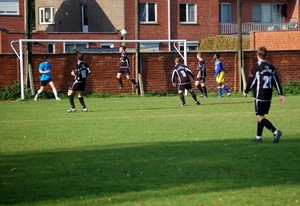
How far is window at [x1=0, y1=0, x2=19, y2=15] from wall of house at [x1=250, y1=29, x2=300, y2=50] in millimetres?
18403

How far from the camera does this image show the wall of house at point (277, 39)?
46.8m

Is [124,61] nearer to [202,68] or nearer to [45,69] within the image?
[202,68]

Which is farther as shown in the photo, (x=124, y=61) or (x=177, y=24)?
(x=177, y=24)

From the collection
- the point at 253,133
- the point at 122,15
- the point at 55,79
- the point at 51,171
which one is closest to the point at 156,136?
the point at 253,133

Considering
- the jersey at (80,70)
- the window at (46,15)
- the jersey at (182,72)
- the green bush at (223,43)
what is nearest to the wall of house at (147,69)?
the jersey at (182,72)

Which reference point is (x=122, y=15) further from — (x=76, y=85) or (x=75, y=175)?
(x=75, y=175)

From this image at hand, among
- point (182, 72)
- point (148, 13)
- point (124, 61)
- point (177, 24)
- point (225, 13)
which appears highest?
point (225, 13)

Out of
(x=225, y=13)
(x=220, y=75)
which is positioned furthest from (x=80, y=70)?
(x=225, y=13)

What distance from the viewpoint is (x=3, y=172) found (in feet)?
40.4

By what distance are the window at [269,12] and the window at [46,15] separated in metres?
16.2

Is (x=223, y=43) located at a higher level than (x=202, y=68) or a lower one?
higher

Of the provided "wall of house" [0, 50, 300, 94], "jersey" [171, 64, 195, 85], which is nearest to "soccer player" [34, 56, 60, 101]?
"wall of house" [0, 50, 300, 94]

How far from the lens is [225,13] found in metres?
62.8

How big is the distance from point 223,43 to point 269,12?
11.7m
